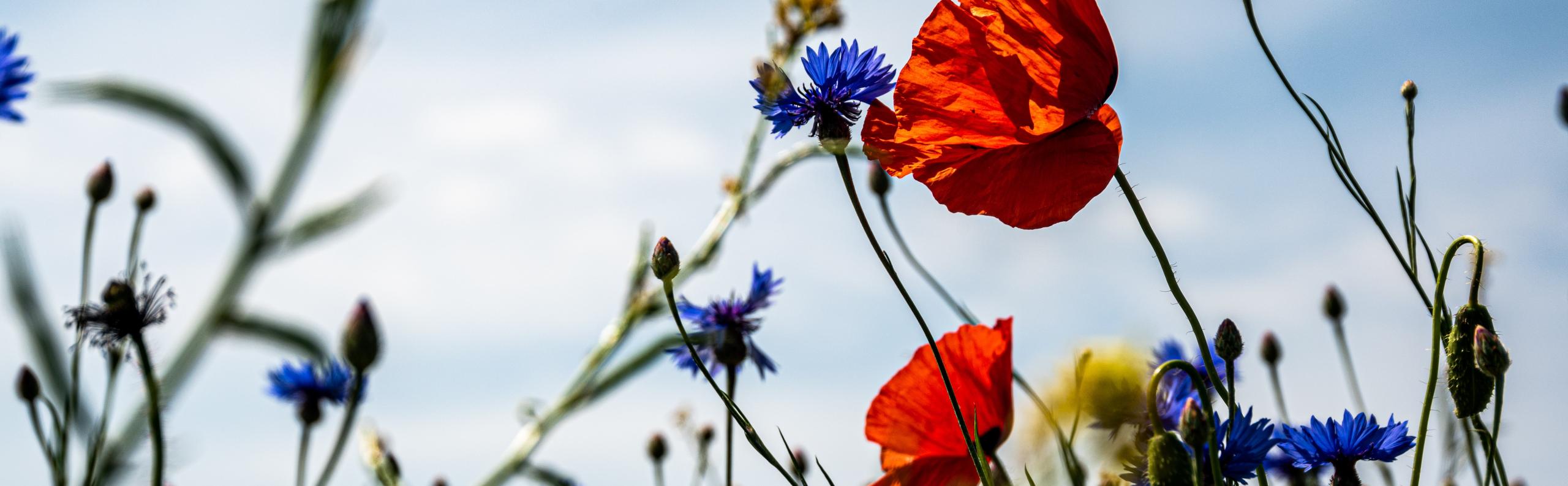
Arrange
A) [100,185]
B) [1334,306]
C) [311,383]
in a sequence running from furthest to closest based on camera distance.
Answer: [1334,306] → [311,383] → [100,185]

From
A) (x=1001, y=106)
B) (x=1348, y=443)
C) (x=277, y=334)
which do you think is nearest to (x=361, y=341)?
(x=277, y=334)

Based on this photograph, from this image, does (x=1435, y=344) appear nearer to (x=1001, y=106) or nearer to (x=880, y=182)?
(x=1001, y=106)

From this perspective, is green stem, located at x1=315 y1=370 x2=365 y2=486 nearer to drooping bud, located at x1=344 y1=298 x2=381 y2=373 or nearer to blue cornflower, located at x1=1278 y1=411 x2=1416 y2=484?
drooping bud, located at x1=344 y1=298 x2=381 y2=373

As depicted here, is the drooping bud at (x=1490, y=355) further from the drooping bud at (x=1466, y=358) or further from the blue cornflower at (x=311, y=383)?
the blue cornflower at (x=311, y=383)

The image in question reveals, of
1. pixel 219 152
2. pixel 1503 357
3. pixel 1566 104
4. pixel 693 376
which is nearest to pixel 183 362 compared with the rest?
pixel 219 152

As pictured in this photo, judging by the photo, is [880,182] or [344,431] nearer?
[344,431]

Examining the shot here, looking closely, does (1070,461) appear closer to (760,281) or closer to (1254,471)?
(1254,471)
